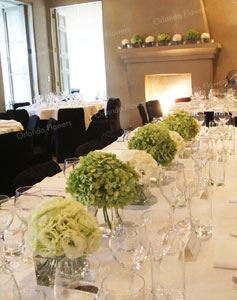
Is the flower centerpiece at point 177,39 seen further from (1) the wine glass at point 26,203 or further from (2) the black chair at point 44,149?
(1) the wine glass at point 26,203

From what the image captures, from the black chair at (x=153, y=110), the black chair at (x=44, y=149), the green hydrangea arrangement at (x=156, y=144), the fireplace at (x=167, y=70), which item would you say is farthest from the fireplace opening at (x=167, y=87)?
the green hydrangea arrangement at (x=156, y=144)

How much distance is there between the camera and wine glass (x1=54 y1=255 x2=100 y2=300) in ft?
2.83

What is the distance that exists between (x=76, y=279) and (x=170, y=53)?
770cm

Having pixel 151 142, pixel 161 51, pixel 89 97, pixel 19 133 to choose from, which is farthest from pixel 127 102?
pixel 151 142

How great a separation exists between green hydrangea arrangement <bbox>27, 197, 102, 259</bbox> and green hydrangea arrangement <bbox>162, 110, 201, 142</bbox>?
180 centimetres

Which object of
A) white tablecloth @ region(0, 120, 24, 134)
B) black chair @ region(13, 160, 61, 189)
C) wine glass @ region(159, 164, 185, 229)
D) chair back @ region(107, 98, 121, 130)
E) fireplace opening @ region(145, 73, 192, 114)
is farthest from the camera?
fireplace opening @ region(145, 73, 192, 114)

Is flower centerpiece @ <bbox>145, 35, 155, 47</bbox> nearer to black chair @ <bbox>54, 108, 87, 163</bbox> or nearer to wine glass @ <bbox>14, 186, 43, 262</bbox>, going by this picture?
black chair @ <bbox>54, 108, 87, 163</bbox>

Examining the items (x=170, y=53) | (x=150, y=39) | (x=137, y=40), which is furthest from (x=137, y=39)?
(x=170, y=53)

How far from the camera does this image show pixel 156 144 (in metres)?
1.95

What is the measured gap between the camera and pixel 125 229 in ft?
3.61

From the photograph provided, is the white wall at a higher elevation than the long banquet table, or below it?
higher

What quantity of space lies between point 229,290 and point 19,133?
122 inches

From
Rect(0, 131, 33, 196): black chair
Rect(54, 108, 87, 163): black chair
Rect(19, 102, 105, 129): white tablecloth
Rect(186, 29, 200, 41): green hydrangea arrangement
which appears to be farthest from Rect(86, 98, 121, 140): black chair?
Rect(0, 131, 33, 196): black chair

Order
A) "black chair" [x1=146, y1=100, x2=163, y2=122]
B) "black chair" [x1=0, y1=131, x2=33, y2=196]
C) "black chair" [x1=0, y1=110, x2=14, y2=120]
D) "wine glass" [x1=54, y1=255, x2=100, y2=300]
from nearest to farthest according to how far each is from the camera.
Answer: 1. "wine glass" [x1=54, y1=255, x2=100, y2=300]
2. "black chair" [x1=0, y1=131, x2=33, y2=196]
3. "black chair" [x1=0, y1=110, x2=14, y2=120]
4. "black chair" [x1=146, y1=100, x2=163, y2=122]
